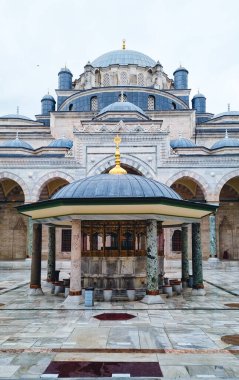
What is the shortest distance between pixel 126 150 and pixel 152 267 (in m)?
15.7

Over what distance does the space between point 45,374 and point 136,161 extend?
20938mm

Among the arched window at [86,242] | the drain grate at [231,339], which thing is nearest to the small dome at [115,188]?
the arched window at [86,242]

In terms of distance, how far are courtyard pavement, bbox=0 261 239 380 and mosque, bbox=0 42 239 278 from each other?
9.36 meters

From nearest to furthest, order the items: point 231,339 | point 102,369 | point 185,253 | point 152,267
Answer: point 102,369, point 231,339, point 152,267, point 185,253

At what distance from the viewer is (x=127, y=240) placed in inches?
484

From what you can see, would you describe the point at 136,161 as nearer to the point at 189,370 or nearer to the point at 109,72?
the point at 109,72

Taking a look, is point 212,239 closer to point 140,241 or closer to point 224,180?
point 224,180

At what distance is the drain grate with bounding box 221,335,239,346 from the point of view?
686cm

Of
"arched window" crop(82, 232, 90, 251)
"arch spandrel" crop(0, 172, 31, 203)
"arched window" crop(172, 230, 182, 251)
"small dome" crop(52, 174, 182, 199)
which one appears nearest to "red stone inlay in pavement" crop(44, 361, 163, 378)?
"small dome" crop(52, 174, 182, 199)

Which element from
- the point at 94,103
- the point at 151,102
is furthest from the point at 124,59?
the point at 94,103

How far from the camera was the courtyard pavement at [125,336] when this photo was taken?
5613 mm

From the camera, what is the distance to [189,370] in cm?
536

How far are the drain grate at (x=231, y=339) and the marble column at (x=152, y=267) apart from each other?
355 centimetres

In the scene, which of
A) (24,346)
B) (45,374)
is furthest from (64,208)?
(45,374)
